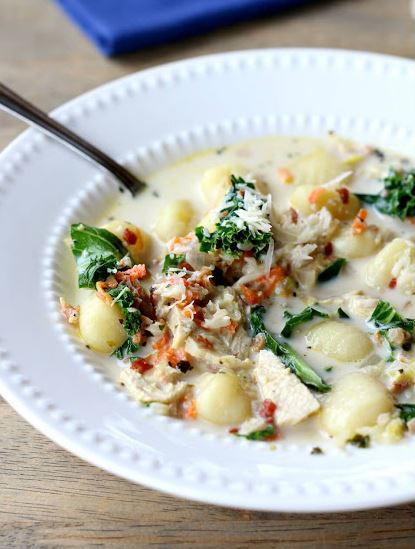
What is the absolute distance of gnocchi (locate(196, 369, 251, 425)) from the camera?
8.09ft

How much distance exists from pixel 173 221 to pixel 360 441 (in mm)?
1167

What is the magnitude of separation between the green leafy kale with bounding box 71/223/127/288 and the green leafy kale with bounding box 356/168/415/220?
104 cm

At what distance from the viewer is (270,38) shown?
4.29 metres

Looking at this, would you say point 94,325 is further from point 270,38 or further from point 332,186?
point 270,38

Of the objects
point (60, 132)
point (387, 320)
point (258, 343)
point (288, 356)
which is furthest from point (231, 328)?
point (60, 132)

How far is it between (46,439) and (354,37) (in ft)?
9.13

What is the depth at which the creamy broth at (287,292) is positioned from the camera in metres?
2.47

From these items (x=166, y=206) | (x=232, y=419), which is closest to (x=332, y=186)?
(x=166, y=206)

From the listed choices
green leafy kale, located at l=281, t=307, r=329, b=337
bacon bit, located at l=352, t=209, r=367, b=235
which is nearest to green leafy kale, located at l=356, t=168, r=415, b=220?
bacon bit, located at l=352, t=209, r=367, b=235

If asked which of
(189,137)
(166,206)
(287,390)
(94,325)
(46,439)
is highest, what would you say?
(189,137)

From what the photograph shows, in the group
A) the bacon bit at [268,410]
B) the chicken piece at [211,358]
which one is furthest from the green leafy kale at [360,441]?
the chicken piece at [211,358]

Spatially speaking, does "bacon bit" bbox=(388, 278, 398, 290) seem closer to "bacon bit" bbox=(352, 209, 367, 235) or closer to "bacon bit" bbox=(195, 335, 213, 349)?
"bacon bit" bbox=(352, 209, 367, 235)

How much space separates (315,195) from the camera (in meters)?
3.16

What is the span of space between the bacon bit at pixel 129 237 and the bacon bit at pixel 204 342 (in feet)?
1.79
